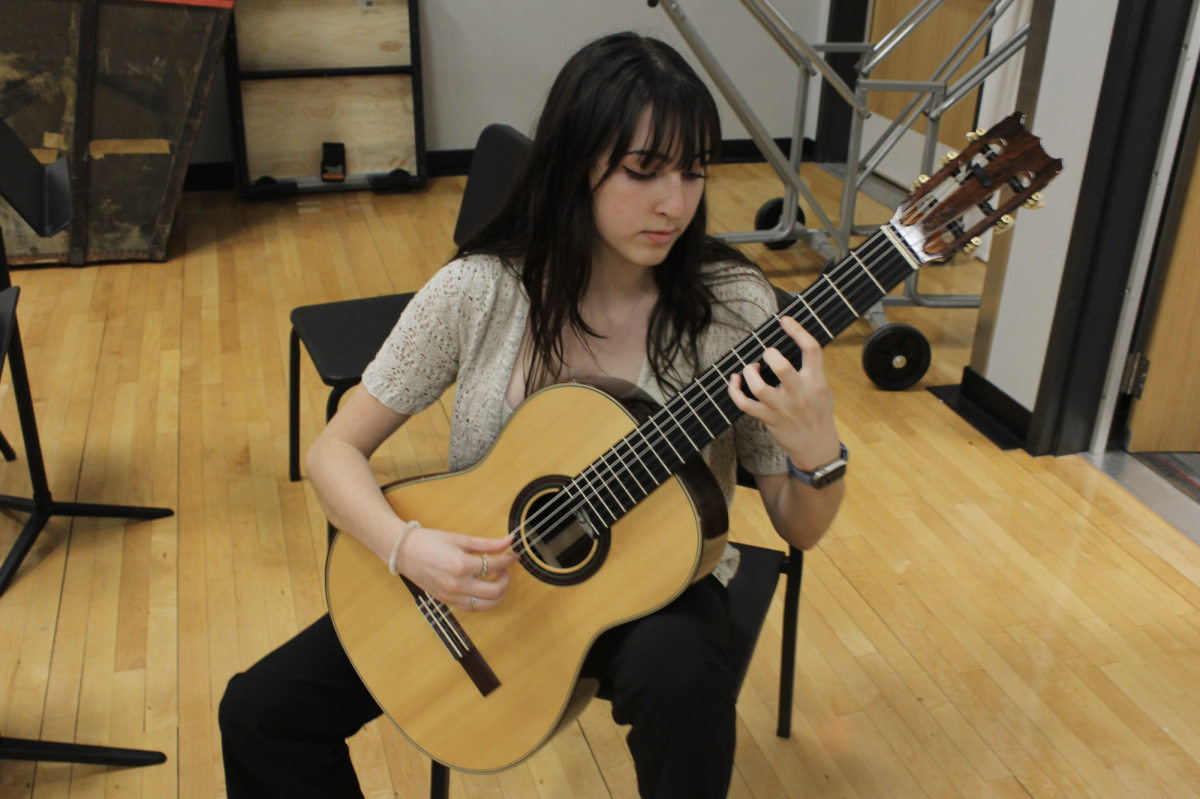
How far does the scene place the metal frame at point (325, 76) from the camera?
3.98 metres

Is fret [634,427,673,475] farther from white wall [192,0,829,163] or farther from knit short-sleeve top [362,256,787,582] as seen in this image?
white wall [192,0,829,163]

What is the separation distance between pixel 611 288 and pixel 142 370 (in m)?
2.00

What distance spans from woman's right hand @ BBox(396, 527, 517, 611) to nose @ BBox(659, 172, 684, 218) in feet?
1.29

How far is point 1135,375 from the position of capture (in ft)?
7.80

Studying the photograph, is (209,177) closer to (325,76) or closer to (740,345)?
(325,76)

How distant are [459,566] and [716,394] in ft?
1.08

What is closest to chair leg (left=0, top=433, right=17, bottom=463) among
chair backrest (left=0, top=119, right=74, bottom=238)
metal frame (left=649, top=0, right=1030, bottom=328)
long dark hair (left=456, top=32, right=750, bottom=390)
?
chair backrest (left=0, top=119, right=74, bottom=238)

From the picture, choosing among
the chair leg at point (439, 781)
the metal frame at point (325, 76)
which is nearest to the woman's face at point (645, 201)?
the chair leg at point (439, 781)

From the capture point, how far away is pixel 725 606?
1203mm

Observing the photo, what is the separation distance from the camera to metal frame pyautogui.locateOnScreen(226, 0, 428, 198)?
3984mm

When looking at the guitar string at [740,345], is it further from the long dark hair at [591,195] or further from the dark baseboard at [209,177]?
the dark baseboard at [209,177]

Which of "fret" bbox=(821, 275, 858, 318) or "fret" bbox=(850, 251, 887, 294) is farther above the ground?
"fret" bbox=(850, 251, 887, 294)

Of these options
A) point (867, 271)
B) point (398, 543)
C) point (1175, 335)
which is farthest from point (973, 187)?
point (1175, 335)

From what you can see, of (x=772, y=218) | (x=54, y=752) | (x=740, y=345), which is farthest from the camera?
(x=772, y=218)
